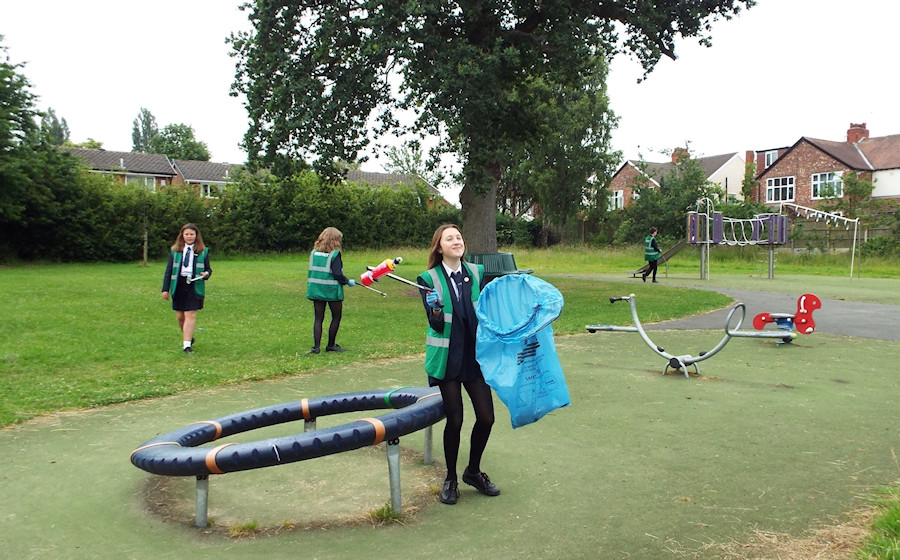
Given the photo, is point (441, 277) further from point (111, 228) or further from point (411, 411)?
point (111, 228)

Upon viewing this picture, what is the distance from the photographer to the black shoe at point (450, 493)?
442cm

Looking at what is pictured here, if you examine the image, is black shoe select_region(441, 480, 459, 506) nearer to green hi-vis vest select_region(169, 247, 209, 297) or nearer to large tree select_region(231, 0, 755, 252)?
green hi-vis vest select_region(169, 247, 209, 297)

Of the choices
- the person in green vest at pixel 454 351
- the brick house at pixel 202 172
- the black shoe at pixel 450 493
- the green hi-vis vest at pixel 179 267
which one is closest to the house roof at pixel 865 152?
the green hi-vis vest at pixel 179 267

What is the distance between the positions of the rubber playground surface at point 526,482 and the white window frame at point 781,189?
4825 centimetres

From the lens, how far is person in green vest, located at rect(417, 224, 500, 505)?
444cm

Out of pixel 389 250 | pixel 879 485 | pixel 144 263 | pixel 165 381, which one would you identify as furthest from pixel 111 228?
pixel 879 485

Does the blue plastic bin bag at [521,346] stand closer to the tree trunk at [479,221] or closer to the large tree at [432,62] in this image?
the large tree at [432,62]

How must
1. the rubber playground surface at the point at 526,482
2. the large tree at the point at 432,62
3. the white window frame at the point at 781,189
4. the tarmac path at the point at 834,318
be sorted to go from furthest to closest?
1. the white window frame at the point at 781,189
2. the large tree at the point at 432,62
3. the tarmac path at the point at 834,318
4. the rubber playground surface at the point at 526,482

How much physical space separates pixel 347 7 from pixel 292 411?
47.3ft

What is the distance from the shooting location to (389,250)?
143 feet

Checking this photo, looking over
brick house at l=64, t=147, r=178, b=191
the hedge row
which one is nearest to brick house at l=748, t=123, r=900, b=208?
the hedge row

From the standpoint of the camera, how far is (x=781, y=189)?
52.4 m

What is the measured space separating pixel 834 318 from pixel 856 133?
1821 inches

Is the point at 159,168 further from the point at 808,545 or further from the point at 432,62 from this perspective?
the point at 808,545
